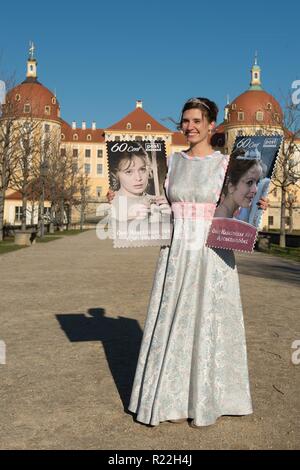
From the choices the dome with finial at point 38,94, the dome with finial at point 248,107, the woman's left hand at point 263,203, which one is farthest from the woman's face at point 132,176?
the dome with finial at point 248,107

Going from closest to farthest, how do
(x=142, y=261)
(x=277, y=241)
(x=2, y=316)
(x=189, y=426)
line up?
(x=189, y=426) → (x=2, y=316) → (x=142, y=261) → (x=277, y=241)

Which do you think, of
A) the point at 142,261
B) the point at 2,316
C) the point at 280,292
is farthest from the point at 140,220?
the point at 142,261

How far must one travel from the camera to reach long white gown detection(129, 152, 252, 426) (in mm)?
3859

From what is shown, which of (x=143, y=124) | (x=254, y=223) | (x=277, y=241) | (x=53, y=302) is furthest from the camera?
(x=143, y=124)

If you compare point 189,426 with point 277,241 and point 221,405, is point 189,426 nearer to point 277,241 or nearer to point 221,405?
point 221,405

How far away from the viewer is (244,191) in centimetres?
367

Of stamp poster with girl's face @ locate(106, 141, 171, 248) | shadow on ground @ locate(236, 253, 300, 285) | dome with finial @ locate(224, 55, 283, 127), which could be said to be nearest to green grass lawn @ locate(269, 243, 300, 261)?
shadow on ground @ locate(236, 253, 300, 285)

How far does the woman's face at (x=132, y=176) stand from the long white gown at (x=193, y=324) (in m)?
0.23

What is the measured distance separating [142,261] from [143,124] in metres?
77.9

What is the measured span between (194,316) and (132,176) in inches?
42.4

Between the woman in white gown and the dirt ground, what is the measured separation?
0.19 meters

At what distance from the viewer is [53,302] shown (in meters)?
9.85

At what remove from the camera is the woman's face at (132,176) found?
3.99 m

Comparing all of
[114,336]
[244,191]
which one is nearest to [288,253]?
[114,336]
